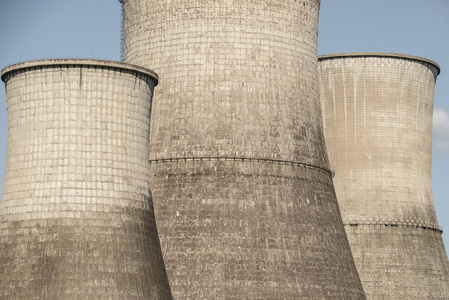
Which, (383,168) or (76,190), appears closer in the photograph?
(76,190)

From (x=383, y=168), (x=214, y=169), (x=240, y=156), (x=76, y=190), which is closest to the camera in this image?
(x=76, y=190)

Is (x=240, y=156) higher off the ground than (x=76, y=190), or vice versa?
(x=240, y=156)

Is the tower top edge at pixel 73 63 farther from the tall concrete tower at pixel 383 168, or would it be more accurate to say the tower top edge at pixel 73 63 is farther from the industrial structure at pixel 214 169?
the tall concrete tower at pixel 383 168

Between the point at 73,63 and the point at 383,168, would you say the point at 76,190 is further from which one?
the point at 383,168

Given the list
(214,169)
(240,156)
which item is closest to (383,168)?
(240,156)

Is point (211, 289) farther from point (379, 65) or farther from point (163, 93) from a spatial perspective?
point (379, 65)

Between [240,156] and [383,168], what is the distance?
40.8 ft

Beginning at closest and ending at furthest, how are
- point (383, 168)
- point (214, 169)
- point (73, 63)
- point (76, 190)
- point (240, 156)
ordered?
point (76, 190)
point (73, 63)
point (214, 169)
point (240, 156)
point (383, 168)

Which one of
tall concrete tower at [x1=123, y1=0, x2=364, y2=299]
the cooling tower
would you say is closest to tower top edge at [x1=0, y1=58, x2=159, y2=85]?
the cooling tower

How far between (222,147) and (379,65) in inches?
539

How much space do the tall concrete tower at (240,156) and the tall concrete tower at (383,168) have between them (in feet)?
27.9

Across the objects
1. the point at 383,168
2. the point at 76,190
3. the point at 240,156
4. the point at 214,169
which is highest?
the point at 383,168

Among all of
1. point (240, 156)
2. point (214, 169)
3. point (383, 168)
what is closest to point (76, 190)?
point (214, 169)

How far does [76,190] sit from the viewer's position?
81.9ft
